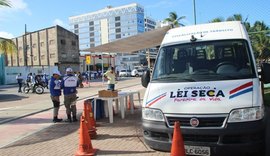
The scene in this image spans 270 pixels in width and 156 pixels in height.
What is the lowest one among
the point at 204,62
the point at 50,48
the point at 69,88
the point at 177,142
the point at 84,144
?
the point at 84,144

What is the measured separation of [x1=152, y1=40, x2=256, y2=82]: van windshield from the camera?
576 centimetres

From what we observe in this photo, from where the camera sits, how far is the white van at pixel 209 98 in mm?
4844

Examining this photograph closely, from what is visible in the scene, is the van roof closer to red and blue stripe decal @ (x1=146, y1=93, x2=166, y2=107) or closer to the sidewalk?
red and blue stripe decal @ (x1=146, y1=93, x2=166, y2=107)

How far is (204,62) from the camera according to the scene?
6230 millimetres

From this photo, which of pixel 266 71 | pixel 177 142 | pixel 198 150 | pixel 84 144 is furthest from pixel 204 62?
pixel 84 144

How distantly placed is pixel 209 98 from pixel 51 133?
553 cm

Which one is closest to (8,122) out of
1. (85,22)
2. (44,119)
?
(44,119)

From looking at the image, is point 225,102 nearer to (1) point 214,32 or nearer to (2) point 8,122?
(1) point 214,32

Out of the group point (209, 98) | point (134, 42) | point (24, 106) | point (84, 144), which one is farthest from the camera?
point (24, 106)

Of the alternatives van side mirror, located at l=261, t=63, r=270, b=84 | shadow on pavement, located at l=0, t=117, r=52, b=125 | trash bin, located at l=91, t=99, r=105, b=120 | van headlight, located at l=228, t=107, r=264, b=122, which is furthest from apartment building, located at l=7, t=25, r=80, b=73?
van headlight, located at l=228, t=107, r=264, b=122

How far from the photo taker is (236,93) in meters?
5.09

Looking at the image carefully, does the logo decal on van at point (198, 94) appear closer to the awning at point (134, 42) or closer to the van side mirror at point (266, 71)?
the van side mirror at point (266, 71)

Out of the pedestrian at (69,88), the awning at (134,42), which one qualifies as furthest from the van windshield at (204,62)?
the awning at (134,42)

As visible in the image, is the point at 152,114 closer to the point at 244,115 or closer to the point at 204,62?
the point at 244,115
